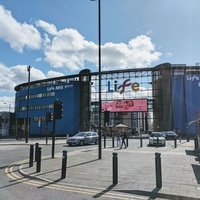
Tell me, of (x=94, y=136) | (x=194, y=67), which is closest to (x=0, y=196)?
(x=94, y=136)

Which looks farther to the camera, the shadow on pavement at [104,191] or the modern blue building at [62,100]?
the modern blue building at [62,100]

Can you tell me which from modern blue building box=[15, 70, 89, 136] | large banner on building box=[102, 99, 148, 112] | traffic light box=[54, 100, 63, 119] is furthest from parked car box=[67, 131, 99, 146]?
modern blue building box=[15, 70, 89, 136]

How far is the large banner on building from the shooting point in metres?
55.1

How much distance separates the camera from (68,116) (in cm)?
6244

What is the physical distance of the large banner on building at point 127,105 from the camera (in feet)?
181

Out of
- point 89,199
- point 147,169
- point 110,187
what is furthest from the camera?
point 147,169

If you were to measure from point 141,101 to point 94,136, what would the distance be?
29861mm

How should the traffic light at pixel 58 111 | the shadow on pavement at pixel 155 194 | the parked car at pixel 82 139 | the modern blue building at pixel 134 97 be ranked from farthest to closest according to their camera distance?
the modern blue building at pixel 134 97, the parked car at pixel 82 139, the traffic light at pixel 58 111, the shadow on pavement at pixel 155 194

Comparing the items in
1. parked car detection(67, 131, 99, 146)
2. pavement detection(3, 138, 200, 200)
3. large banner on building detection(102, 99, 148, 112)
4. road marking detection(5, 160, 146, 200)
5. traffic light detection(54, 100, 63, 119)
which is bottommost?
road marking detection(5, 160, 146, 200)

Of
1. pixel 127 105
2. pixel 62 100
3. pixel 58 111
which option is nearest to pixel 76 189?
pixel 58 111

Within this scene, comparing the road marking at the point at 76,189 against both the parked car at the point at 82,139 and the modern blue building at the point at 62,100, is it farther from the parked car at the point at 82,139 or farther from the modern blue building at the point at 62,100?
the modern blue building at the point at 62,100

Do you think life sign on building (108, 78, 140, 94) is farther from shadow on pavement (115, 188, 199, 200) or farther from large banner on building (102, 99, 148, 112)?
shadow on pavement (115, 188, 199, 200)

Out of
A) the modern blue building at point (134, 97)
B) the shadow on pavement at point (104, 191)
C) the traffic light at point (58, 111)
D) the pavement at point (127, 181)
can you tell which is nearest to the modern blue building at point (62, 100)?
the modern blue building at point (134, 97)

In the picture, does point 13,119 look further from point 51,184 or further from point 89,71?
point 51,184
